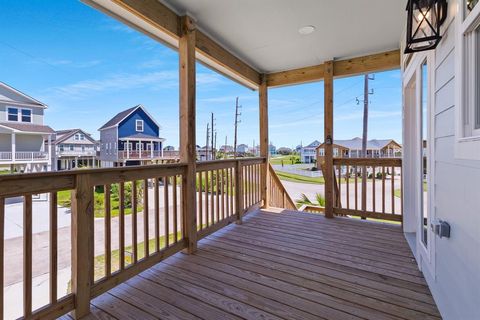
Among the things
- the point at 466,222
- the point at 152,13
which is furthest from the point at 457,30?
the point at 152,13

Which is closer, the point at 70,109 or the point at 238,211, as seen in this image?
the point at 70,109

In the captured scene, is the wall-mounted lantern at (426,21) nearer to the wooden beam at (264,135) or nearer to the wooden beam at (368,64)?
the wooden beam at (368,64)

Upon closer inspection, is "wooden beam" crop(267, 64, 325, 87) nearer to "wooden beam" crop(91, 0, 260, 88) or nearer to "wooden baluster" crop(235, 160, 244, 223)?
"wooden beam" crop(91, 0, 260, 88)

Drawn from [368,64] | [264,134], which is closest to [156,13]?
[264,134]

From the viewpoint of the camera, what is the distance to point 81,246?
1607mm

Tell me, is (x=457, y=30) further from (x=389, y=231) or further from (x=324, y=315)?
(x=389, y=231)

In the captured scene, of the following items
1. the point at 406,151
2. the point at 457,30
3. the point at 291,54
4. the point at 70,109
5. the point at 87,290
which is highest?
the point at 291,54

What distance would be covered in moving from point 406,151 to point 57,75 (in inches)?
141

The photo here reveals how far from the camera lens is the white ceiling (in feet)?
7.76

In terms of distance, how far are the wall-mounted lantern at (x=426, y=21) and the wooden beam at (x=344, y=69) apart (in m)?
1.84

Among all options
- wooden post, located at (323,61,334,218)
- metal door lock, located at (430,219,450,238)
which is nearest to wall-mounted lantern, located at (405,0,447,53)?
metal door lock, located at (430,219,450,238)

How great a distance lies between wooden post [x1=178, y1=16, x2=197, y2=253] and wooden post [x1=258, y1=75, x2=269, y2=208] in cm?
201

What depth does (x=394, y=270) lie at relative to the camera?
6.96ft

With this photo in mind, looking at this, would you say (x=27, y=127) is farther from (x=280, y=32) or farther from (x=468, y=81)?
(x=280, y=32)
